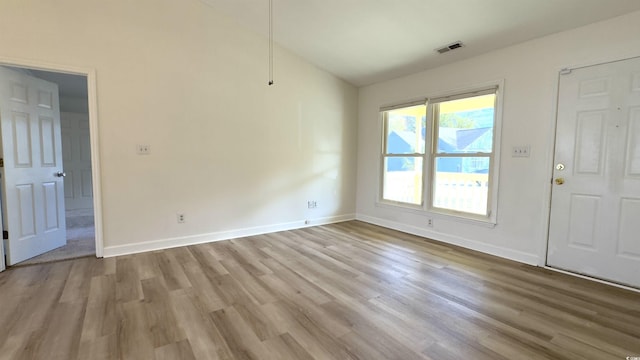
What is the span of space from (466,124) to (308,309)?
313 cm

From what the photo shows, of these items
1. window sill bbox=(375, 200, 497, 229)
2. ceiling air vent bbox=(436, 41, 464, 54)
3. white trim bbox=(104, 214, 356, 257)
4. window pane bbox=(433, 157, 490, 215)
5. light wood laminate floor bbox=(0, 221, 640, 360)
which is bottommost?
light wood laminate floor bbox=(0, 221, 640, 360)

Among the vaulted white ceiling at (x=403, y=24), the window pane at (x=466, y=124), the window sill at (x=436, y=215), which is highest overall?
the vaulted white ceiling at (x=403, y=24)

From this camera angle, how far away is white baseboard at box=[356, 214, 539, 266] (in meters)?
3.32

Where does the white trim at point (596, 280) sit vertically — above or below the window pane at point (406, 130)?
below

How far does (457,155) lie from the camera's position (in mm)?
3980

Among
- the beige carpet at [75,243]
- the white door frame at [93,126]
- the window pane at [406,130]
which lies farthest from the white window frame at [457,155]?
the beige carpet at [75,243]

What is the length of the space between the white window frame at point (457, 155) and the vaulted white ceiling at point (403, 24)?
A: 0.46m

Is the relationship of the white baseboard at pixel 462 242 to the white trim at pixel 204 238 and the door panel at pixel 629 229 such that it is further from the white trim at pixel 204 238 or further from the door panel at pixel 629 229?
the white trim at pixel 204 238

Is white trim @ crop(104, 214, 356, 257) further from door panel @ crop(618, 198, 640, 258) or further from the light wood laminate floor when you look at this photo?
door panel @ crop(618, 198, 640, 258)

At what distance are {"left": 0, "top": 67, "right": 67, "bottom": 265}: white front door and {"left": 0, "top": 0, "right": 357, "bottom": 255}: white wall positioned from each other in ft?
1.68

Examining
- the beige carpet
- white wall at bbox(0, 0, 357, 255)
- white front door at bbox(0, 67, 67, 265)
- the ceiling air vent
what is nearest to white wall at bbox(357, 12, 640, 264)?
the ceiling air vent

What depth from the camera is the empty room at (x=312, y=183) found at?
80.7 inches

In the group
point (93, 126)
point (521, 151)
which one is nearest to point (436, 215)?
point (521, 151)

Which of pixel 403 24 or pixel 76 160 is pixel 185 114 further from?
pixel 76 160
